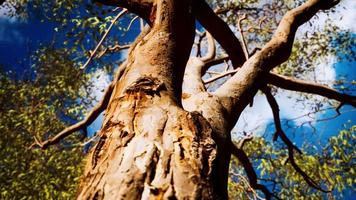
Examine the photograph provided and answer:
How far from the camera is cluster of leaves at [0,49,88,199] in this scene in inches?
265

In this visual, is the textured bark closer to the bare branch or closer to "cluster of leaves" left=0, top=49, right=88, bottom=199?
the bare branch

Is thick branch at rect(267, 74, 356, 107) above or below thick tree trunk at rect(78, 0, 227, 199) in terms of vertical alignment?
above

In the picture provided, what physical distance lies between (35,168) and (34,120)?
1111 millimetres

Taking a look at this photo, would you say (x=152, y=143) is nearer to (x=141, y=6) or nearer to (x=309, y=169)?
(x=141, y=6)

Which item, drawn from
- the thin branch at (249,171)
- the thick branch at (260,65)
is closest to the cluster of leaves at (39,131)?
the thin branch at (249,171)

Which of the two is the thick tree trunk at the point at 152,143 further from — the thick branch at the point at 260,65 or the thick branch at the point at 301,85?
the thick branch at the point at 301,85

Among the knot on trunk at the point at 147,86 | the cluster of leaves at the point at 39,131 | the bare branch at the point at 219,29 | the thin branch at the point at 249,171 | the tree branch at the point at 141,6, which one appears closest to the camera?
the knot on trunk at the point at 147,86

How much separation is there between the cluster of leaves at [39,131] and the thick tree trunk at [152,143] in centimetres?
487

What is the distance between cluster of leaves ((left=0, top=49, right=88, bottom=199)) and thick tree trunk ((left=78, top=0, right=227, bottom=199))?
487 cm

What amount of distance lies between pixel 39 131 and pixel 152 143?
7.19 metres

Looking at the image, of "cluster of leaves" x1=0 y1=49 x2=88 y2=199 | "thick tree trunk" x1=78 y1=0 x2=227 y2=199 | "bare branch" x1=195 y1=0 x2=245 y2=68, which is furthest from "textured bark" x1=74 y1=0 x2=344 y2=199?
"cluster of leaves" x1=0 y1=49 x2=88 y2=199

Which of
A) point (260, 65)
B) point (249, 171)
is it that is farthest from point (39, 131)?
point (260, 65)

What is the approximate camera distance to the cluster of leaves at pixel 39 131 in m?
6.73

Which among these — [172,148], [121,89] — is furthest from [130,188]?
[121,89]
